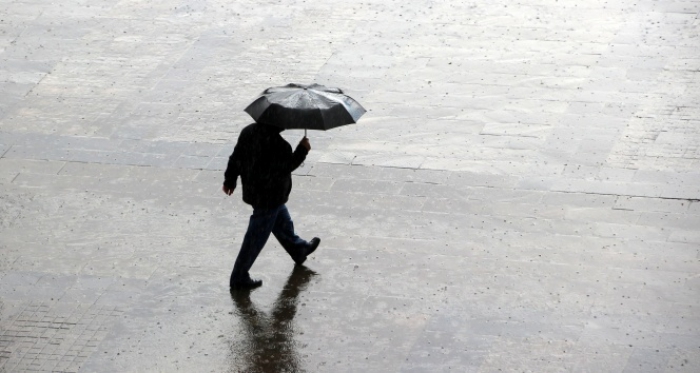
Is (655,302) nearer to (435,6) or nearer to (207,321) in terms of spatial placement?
(207,321)

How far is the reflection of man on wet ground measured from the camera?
9.17 metres

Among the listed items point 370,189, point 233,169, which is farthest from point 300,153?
point 370,189

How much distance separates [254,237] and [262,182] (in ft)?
1.77

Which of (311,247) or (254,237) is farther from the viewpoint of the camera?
(311,247)

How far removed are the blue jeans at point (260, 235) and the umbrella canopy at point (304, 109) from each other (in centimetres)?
92

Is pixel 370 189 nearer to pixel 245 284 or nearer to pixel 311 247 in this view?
pixel 311 247

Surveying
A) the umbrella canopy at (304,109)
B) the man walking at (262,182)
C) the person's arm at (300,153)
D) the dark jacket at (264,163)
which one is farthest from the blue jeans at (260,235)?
the umbrella canopy at (304,109)

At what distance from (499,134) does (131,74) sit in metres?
4.93

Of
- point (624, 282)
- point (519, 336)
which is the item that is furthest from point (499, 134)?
point (519, 336)

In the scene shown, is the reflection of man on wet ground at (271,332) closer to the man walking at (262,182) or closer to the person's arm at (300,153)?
the man walking at (262,182)

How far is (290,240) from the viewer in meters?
10.3

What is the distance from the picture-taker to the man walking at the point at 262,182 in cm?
953

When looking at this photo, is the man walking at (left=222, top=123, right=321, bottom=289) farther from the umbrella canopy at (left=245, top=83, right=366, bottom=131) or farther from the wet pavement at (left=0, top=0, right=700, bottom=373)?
the wet pavement at (left=0, top=0, right=700, bottom=373)

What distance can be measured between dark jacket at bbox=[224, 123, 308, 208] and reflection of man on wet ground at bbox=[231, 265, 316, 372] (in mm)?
852
